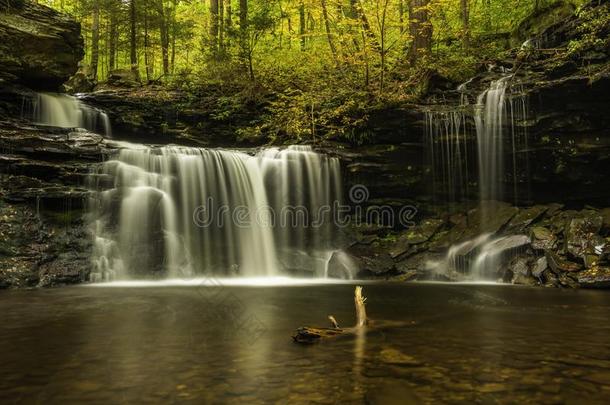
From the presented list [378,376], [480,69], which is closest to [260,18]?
[480,69]

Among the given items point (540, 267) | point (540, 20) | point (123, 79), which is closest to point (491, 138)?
point (540, 267)

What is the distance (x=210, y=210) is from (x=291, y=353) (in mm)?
8914

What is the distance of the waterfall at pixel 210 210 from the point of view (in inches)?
451

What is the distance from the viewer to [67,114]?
1428 centimetres

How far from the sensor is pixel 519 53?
573 inches

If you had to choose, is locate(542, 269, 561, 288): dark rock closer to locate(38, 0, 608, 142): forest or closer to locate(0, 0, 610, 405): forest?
locate(0, 0, 610, 405): forest

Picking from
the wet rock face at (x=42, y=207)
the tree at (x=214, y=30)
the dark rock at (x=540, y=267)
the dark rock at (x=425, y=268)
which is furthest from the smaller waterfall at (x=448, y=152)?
the wet rock face at (x=42, y=207)

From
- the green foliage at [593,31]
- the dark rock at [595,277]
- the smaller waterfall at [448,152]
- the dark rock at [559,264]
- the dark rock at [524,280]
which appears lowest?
the dark rock at [524,280]

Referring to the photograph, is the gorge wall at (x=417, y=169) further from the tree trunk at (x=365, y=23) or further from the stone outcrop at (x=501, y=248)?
the tree trunk at (x=365, y=23)

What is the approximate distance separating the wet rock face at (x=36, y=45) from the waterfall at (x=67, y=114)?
70 centimetres

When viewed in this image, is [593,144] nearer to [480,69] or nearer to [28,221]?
[480,69]

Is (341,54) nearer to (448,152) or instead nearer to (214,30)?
(448,152)

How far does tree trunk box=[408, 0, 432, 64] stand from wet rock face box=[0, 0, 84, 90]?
1093cm

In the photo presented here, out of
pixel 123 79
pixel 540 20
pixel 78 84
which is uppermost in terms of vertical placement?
pixel 540 20
